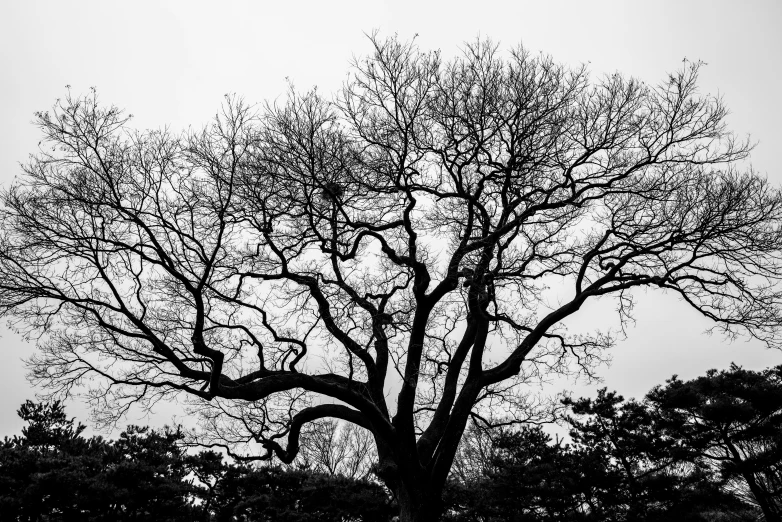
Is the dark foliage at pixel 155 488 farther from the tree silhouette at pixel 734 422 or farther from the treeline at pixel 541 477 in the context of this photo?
the tree silhouette at pixel 734 422

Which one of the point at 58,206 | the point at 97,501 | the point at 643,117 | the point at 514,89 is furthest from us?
the point at 97,501

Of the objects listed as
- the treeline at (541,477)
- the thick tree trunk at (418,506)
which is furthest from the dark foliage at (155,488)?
the thick tree trunk at (418,506)

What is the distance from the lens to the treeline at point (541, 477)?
38.1 ft

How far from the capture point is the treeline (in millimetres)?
11617

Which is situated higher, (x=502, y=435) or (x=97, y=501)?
(x=502, y=435)

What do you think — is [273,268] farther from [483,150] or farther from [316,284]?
[483,150]

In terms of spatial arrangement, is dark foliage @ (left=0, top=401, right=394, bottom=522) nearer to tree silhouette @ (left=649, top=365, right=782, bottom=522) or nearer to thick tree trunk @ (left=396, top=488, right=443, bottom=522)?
thick tree trunk @ (left=396, top=488, right=443, bottom=522)

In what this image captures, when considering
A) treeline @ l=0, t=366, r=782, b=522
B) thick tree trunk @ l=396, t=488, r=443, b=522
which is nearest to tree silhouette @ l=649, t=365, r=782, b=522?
treeline @ l=0, t=366, r=782, b=522

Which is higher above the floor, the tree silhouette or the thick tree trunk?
the tree silhouette

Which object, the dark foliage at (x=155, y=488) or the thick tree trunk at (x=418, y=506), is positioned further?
the dark foliage at (x=155, y=488)

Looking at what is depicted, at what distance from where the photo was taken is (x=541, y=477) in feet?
40.0

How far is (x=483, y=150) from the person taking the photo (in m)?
9.05

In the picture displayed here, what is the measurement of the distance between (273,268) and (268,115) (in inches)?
110

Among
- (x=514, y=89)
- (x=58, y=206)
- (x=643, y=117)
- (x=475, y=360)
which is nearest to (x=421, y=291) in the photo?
(x=475, y=360)
